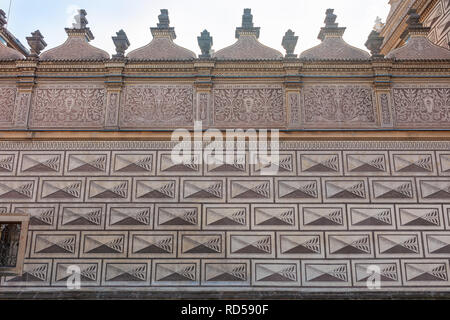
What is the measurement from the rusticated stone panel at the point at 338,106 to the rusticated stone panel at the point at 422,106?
17.0 inches

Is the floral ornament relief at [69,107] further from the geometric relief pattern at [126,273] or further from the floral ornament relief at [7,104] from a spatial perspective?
the geometric relief pattern at [126,273]

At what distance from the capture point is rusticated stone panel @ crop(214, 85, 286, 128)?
5875mm

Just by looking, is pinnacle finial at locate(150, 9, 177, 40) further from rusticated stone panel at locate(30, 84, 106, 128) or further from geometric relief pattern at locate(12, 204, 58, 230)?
geometric relief pattern at locate(12, 204, 58, 230)

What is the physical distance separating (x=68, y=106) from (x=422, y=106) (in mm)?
5597

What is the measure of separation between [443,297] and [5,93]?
7.20 meters

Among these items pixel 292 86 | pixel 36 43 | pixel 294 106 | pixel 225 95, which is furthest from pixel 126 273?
pixel 36 43

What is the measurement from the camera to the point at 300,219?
17.9ft

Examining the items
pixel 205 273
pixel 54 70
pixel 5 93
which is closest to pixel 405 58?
pixel 205 273

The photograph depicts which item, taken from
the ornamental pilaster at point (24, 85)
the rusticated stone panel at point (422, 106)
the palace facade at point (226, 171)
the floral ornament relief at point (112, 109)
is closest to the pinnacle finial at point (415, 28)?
the palace facade at point (226, 171)

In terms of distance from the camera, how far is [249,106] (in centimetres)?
595

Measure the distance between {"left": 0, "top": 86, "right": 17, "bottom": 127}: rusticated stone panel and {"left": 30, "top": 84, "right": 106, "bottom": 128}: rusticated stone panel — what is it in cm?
34

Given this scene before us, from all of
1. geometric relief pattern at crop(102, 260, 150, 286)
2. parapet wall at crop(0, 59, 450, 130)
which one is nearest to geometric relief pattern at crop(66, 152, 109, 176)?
parapet wall at crop(0, 59, 450, 130)

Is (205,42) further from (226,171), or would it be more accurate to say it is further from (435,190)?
(435,190)
